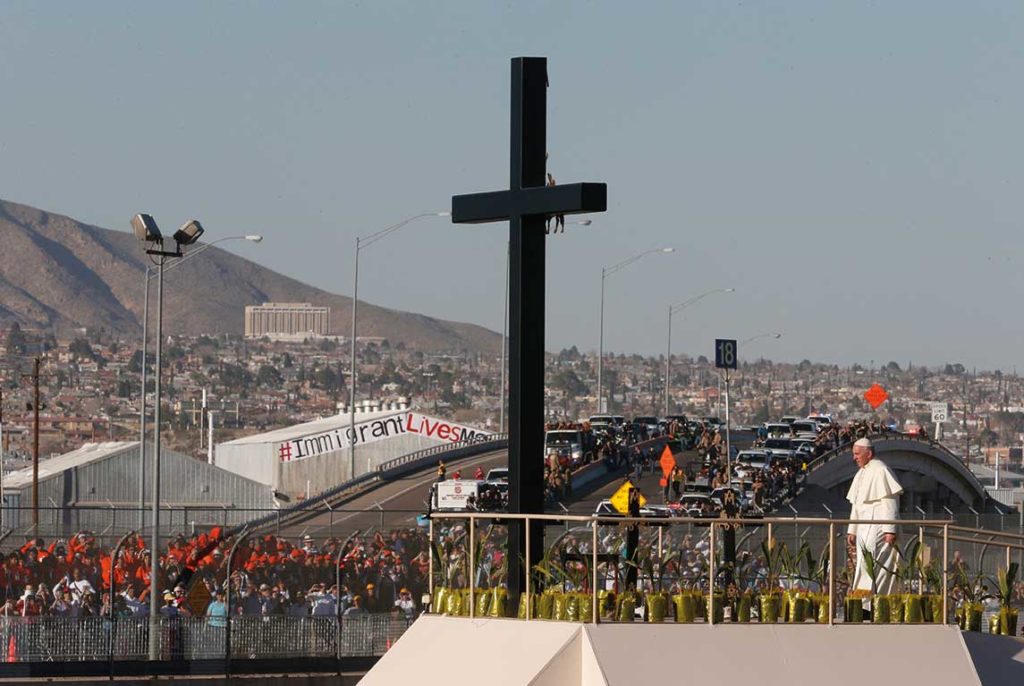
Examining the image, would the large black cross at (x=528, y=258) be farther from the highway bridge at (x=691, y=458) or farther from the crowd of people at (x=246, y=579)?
the highway bridge at (x=691, y=458)

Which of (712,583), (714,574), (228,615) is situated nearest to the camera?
(712,583)

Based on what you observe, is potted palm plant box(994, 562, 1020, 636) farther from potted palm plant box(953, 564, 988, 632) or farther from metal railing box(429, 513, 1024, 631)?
metal railing box(429, 513, 1024, 631)

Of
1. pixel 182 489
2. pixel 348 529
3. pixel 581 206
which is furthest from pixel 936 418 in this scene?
pixel 581 206

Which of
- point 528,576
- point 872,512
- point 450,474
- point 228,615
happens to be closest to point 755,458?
point 450,474

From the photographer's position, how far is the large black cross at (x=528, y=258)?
48.5ft

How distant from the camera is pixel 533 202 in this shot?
49.6 ft

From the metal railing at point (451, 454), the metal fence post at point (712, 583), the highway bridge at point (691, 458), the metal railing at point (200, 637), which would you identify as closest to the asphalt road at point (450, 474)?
the highway bridge at point (691, 458)

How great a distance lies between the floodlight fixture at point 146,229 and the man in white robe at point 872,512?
1813 cm

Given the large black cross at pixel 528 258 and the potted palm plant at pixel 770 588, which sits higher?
the large black cross at pixel 528 258

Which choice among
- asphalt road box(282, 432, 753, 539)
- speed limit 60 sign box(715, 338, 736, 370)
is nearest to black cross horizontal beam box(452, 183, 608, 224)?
asphalt road box(282, 432, 753, 539)

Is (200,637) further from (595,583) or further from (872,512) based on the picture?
(595,583)

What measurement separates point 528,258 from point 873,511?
11.5ft

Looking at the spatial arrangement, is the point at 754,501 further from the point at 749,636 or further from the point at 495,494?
the point at 749,636

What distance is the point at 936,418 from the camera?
312 ft
